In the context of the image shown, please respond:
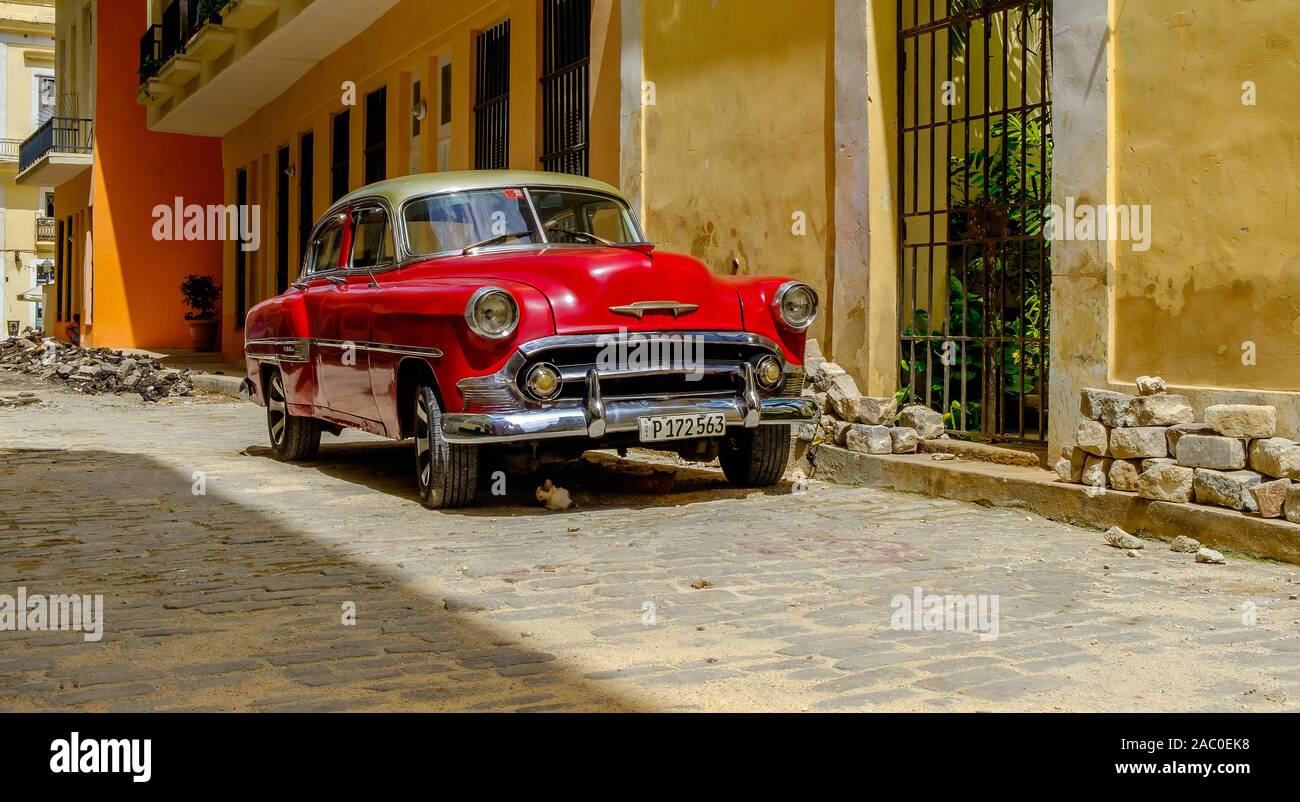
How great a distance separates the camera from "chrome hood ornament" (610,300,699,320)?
21.6 ft

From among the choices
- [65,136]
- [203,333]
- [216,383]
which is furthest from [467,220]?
[65,136]

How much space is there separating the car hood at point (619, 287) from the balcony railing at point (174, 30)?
1364cm

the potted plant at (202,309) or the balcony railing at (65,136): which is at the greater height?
the balcony railing at (65,136)

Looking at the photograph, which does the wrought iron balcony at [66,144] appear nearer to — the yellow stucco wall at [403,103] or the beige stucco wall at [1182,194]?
the yellow stucco wall at [403,103]

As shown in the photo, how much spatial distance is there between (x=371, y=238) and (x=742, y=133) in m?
2.89

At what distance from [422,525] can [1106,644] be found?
3.31 m

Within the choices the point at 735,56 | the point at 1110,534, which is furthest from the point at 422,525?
the point at 735,56

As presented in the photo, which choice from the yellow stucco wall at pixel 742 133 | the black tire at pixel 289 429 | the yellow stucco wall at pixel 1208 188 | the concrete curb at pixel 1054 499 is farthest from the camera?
the black tire at pixel 289 429

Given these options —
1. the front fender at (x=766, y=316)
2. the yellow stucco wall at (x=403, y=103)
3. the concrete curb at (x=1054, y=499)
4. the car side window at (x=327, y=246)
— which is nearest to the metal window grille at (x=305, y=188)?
A: the yellow stucco wall at (x=403, y=103)

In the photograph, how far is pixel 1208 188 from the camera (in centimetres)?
608

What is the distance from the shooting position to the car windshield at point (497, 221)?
7.55m

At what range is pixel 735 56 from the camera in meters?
9.73

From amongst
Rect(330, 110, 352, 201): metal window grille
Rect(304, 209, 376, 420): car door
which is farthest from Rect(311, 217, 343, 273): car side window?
Rect(330, 110, 352, 201): metal window grille

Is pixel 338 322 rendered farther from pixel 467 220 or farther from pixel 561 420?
pixel 561 420
